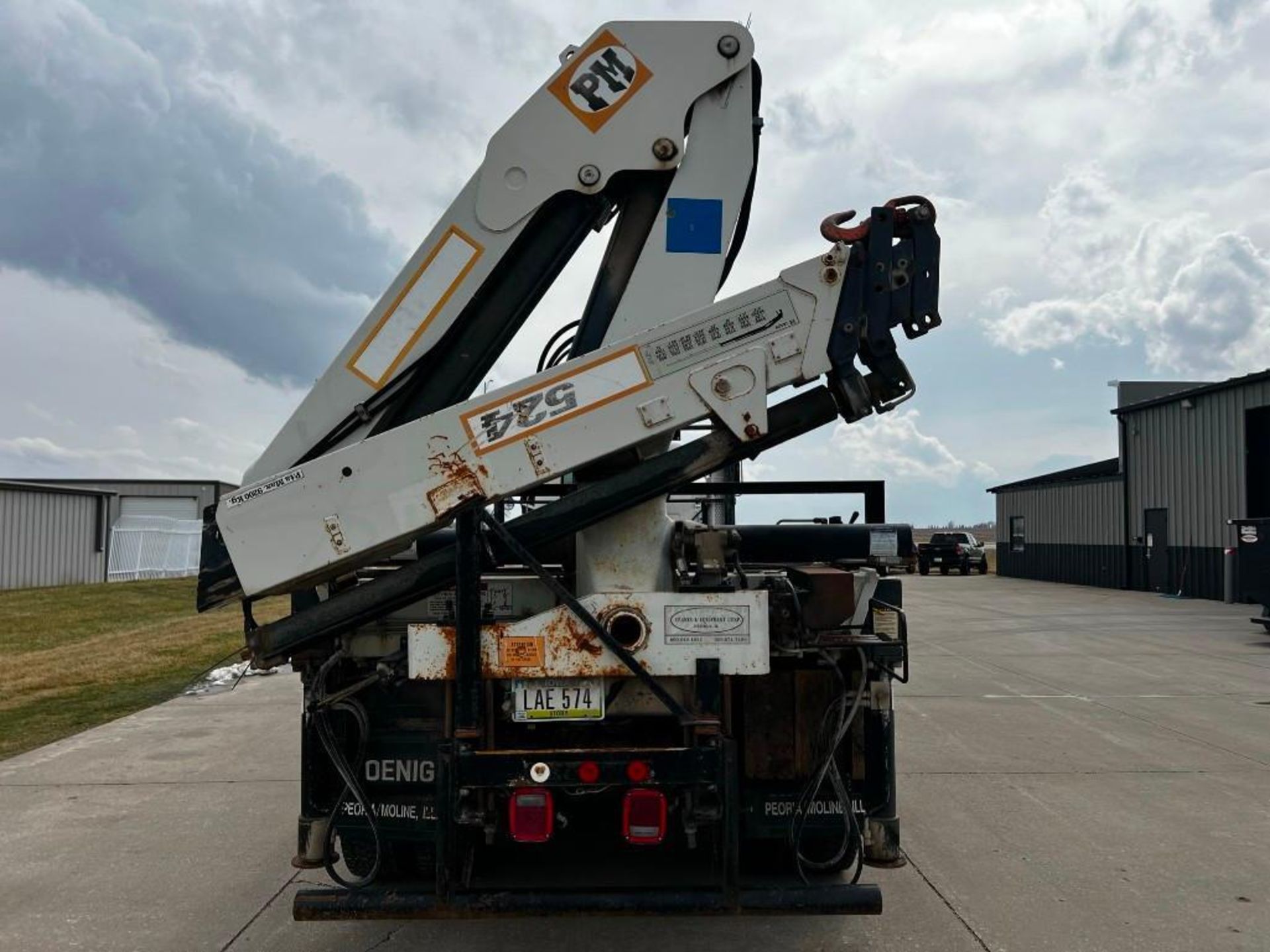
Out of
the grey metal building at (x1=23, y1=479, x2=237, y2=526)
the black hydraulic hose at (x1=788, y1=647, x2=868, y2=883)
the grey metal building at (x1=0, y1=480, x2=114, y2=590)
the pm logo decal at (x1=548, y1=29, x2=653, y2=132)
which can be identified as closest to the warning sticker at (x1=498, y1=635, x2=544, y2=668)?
the black hydraulic hose at (x1=788, y1=647, x2=868, y2=883)

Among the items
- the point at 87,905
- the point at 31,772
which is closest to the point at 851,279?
the point at 87,905

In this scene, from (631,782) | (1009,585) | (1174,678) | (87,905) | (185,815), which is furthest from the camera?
(1009,585)

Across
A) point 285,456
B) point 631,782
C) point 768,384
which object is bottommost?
point 631,782

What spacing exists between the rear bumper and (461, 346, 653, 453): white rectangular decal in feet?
4.79

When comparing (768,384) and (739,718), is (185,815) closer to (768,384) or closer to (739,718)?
(739,718)

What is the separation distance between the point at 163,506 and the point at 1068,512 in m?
36.1

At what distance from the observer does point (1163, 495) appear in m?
24.4

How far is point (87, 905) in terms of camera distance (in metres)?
4.42

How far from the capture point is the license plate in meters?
3.29

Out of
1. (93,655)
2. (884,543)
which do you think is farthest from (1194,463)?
(93,655)

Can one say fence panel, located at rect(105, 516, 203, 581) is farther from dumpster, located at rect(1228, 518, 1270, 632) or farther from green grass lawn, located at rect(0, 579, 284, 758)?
dumpster, located at rect(1228, 518, 1270, 632)

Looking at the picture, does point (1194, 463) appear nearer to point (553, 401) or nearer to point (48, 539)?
point (553, 401)

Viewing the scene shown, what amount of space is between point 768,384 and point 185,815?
4.64 m

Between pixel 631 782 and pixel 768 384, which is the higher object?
pixel 768 384
